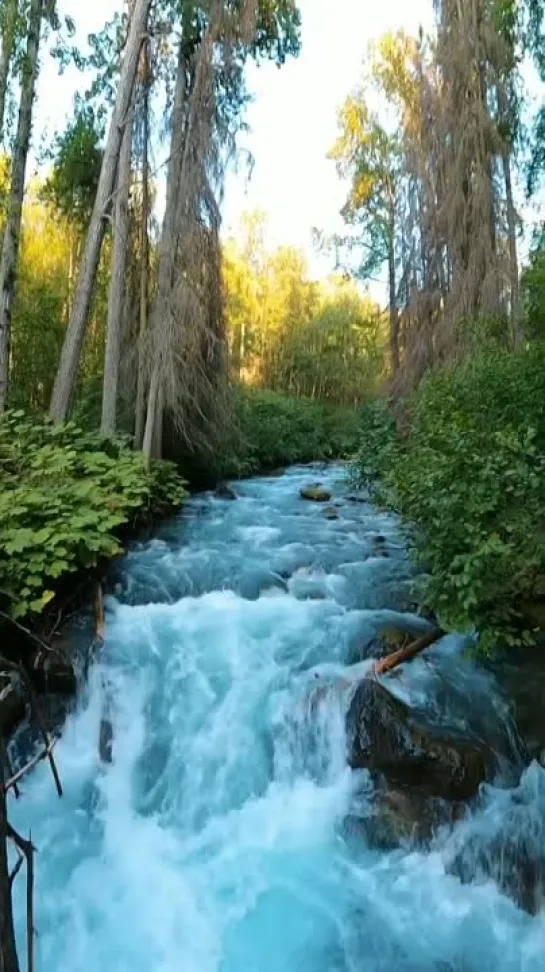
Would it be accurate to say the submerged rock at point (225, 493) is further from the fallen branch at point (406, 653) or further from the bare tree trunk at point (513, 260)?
the fallen branch at point (406, 653)

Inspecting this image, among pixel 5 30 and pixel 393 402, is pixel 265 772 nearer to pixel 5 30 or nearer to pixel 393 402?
pixel 393 402

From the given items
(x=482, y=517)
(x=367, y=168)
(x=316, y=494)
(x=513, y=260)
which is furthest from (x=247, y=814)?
(x=367, y=168)

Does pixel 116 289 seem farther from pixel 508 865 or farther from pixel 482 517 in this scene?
pixel 508 865

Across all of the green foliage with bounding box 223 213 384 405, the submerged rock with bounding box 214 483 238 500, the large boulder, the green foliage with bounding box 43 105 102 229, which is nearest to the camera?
the large boulder

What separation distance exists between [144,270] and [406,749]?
9.69 m

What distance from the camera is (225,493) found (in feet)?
39.7

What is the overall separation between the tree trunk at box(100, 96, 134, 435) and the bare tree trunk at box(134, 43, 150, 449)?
39 cm

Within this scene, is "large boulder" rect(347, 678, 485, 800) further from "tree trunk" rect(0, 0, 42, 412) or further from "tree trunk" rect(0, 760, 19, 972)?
"tree trunk" rect(0, 0, 42, 412)

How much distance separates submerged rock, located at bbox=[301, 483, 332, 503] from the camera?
1185cm

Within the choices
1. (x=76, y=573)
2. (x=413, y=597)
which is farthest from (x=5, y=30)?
(x=413, y=597)

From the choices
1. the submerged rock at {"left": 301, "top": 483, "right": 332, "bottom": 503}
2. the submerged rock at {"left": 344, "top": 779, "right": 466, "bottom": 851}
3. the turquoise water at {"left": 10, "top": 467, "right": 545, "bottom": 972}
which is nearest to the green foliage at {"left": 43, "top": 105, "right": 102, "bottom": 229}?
the submerged rock at {"left": 301, "top": 483, "right": 332, "bottom": 503}

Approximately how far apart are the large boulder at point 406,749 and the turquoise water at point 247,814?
5.7 inches

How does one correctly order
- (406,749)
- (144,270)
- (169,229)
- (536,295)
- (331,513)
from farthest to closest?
(144,270)
(169,229)
(331,513)
(536,295)
(406,749)

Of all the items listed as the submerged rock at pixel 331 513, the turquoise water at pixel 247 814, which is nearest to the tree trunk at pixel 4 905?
the turquoise water at pixel 247 814
